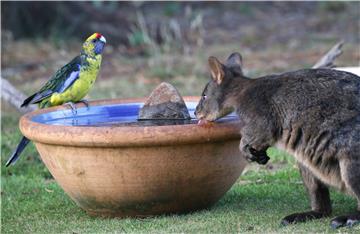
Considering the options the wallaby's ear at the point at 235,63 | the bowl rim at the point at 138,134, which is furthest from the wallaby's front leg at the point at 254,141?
the wallaby's ear at the point at 235,63

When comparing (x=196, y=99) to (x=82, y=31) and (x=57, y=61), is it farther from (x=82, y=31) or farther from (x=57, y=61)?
(x=82, y=31)

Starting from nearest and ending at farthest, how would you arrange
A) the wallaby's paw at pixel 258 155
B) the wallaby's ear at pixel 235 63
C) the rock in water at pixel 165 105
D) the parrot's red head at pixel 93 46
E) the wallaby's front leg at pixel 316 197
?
the wallaby's paw at pixel 258 155
the wallaby's front leg at pixel 316 197
the wallaby's ear at pixel 235 63
the rock in water at pixel 165 105
the parrot's red head at pixel 93 46

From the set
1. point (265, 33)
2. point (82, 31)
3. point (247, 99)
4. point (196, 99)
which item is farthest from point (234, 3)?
point (247, 99)

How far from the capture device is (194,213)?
5.80m

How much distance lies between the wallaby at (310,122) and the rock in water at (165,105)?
2.02 ft

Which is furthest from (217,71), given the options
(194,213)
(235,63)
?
(194,213)

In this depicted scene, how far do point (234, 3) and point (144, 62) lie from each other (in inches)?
197

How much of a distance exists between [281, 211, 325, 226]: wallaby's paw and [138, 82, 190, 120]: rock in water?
1220mm

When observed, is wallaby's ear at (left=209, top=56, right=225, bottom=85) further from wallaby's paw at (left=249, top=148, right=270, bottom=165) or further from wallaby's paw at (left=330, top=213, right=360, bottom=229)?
wallaby's paw at (left=330, top=213, right=360, bottom=229)

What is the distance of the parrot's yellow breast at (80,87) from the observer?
272 inches

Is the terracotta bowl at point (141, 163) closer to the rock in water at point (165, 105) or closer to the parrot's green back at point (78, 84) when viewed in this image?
the rock in water at point (165, 105)

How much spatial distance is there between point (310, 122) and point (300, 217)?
758 millimetres

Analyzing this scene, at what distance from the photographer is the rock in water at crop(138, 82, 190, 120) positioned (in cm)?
607

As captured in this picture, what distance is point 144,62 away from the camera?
14086 millimetres
